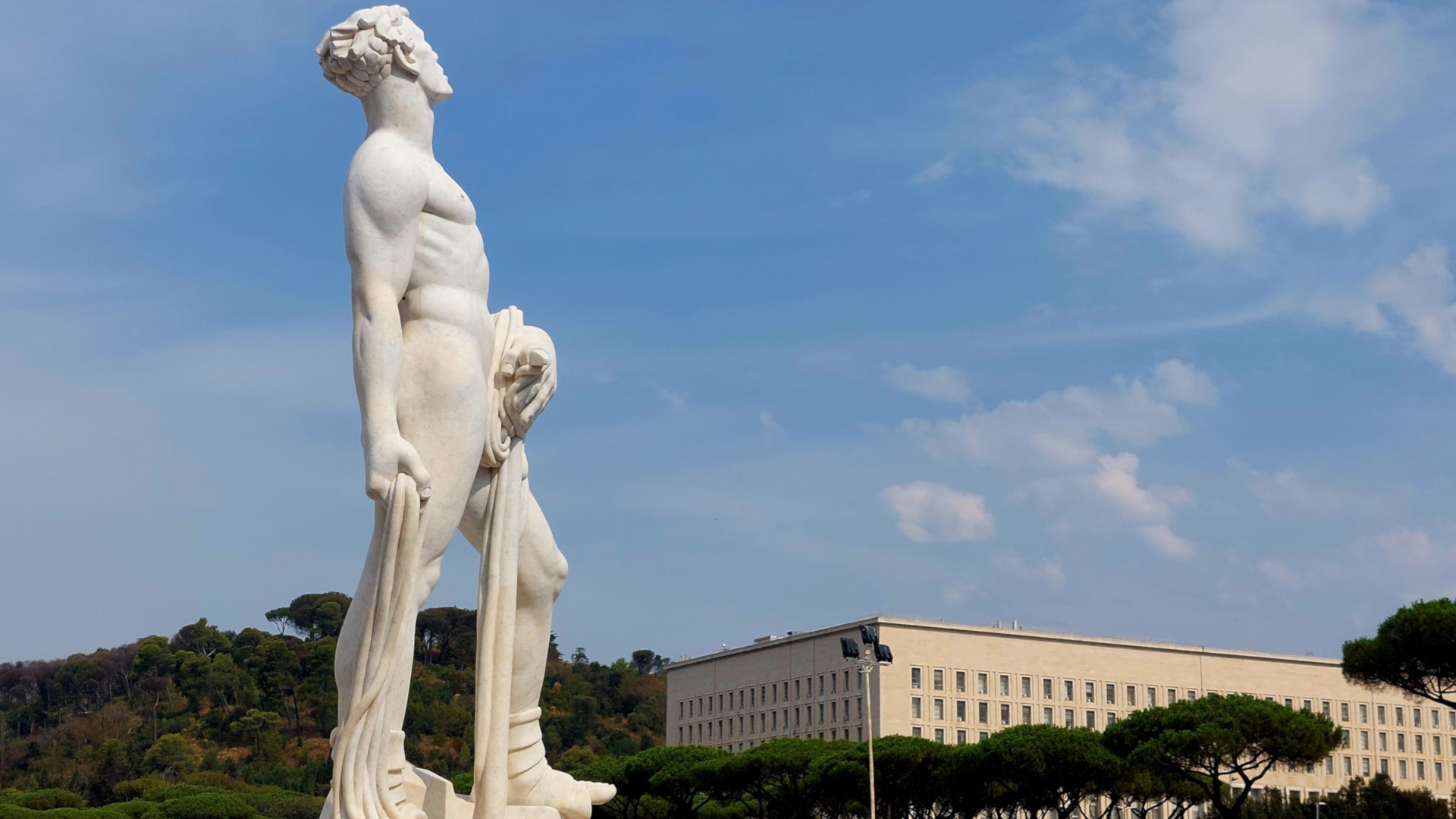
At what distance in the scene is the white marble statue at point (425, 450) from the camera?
30.1 ft

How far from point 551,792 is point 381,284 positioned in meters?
3.18

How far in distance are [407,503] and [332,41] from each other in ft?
8.81

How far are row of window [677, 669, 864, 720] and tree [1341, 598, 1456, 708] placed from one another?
57.0 meters

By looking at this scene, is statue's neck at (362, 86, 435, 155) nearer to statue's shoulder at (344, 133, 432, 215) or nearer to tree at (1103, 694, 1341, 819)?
statue's shoulder at (344, 133, 432, 215)

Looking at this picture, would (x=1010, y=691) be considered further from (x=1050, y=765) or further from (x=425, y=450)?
(x=425, y=450)

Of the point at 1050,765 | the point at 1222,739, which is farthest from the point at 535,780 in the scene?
the point at 1050,765

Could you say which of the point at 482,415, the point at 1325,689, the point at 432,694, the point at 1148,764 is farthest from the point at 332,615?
the point at 482,415

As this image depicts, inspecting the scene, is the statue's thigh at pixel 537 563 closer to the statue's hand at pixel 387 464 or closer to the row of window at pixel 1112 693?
the statue's hand at pixel 387 464

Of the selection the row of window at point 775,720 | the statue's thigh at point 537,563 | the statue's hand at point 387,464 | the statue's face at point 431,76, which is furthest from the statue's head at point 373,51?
the row of window at point 775,720

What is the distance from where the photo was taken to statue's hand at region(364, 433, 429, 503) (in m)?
9.13

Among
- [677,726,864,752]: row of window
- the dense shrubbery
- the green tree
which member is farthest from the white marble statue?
[677,726,864,752]: row of window

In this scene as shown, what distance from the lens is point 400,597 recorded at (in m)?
9.27

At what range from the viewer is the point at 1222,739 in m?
54.9

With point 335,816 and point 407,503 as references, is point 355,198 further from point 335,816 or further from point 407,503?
point 335,816
